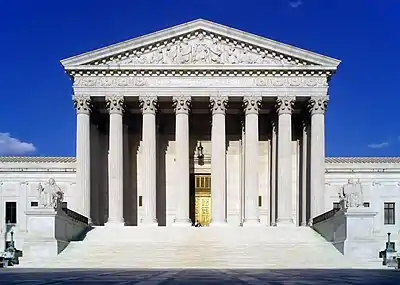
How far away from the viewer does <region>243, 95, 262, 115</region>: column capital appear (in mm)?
58438

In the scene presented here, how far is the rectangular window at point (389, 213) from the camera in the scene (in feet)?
220

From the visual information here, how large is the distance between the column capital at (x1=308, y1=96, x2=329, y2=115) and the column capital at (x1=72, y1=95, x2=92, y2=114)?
729 inches

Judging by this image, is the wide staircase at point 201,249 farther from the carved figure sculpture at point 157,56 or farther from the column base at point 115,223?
the carved figure sculpture at point 157,56

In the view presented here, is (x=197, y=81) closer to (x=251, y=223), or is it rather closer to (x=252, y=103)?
(x=252, y=103)

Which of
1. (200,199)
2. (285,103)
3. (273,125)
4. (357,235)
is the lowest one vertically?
(357,235)

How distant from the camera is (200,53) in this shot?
5866 cm

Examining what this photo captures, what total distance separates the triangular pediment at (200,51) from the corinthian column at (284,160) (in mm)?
3492

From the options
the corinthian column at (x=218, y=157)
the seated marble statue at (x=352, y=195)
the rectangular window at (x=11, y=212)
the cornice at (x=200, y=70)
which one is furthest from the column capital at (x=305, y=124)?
the rectangular window at (x=11, y=212)

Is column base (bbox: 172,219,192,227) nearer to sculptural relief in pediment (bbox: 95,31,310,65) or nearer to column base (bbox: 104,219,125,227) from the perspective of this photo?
column base (bbox: 104,219,125,227)

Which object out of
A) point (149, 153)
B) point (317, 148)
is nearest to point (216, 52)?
point (149, 153)

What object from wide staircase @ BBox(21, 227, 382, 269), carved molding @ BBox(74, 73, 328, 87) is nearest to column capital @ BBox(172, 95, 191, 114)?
carved molding @ BBox(74, 73, 328, 87)

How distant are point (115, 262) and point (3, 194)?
2936cm

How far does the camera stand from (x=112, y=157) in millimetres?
58094

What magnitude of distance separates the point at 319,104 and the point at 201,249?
18.0m
